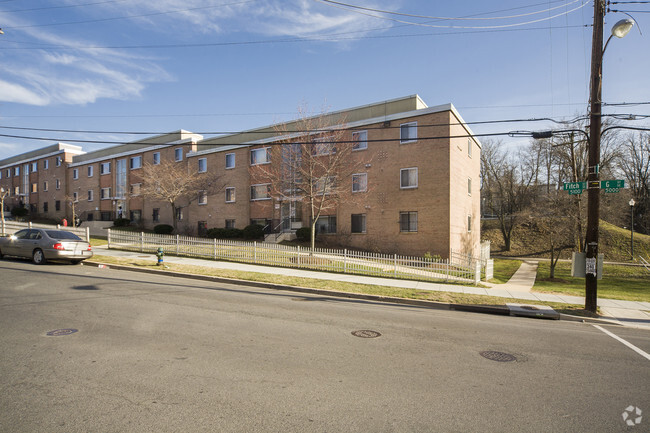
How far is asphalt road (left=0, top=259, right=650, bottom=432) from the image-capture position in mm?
3486

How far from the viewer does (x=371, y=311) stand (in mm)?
8883

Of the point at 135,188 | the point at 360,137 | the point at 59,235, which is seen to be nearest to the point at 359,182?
the point at 360,137

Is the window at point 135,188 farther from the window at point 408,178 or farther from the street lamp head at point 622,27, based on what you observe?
the street lamp head at point 622,27

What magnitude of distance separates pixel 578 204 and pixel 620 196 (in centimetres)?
2205

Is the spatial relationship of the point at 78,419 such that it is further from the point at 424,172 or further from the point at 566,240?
the point at 566,240

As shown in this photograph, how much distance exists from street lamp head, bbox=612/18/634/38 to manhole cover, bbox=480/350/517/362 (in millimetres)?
9545

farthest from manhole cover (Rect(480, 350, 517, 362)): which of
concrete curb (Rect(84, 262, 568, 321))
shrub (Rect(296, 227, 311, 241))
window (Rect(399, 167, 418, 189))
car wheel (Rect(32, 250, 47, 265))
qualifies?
shrub (Rect(296, 227, 311, 241))

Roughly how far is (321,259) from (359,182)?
1047cm

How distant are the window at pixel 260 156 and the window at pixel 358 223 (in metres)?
9.39

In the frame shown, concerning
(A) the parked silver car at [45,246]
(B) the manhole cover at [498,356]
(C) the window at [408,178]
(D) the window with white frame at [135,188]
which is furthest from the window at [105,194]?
(B) the manhole cover at [498,356]

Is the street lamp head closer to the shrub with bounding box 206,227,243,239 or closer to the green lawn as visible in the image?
the green lawn

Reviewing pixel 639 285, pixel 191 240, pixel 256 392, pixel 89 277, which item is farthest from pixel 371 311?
pixel 639 285

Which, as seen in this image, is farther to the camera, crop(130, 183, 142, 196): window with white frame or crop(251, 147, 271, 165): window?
crop(130, 183, 142, 196): window with white frame

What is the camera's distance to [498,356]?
5645 millimetres
